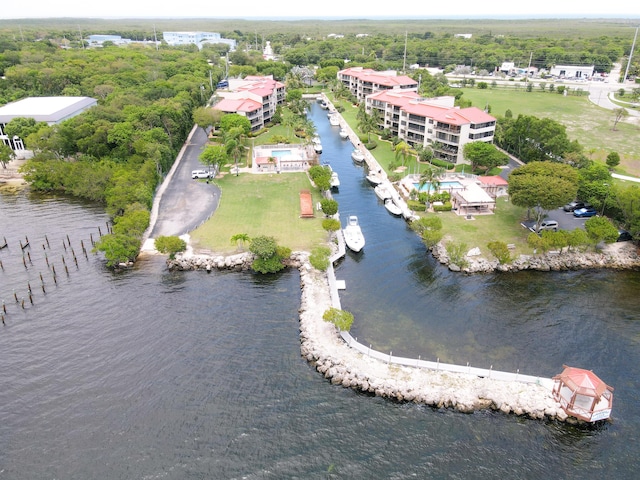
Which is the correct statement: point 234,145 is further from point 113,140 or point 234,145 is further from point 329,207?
point 329,207

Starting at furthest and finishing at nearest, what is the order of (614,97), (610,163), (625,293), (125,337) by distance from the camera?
(614,97), (610,163), (625,293), (125,337)

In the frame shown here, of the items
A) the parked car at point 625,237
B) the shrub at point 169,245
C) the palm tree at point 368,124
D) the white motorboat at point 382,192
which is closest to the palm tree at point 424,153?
the white motorboat at point 382,192

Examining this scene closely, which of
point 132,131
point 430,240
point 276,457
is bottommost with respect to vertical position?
point 276,457

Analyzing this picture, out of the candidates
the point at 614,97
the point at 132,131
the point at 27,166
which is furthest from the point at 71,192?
the point at 614,97

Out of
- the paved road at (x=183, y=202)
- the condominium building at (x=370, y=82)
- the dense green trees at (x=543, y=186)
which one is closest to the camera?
the dense green trees at (x=543, y=186)

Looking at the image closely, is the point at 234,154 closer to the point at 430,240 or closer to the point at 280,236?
the point at 280,236

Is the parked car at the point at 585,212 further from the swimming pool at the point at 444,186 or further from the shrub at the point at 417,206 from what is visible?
the shrub at the point at 417,206
